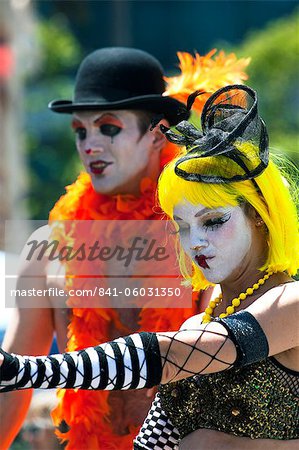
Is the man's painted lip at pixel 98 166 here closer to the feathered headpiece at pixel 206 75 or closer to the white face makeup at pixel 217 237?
the feathered headpiece at pixel 206 75

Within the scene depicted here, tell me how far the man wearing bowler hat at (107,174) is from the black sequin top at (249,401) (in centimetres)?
94

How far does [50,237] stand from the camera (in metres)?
3.35

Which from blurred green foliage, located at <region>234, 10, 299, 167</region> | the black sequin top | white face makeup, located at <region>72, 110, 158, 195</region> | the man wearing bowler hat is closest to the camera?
the black sequin top

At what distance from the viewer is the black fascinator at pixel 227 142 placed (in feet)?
7.06

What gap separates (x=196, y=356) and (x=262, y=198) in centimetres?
40

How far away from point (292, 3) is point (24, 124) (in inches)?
206

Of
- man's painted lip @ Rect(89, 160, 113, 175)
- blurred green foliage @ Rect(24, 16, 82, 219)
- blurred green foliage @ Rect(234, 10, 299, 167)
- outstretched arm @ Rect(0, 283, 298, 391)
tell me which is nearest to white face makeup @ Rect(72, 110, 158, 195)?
Answer: man's painted lip @ Rect(89, 160, 113, 175)

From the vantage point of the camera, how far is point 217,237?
7.18ft

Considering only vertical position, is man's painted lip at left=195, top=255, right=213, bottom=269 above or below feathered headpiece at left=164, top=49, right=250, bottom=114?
above

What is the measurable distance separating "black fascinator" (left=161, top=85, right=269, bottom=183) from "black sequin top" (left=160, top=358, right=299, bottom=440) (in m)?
0.43

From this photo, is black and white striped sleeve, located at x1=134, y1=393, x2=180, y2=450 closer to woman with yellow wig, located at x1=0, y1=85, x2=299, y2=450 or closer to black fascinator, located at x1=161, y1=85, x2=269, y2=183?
woman with yellow wig, located at x1=0, y1=85, x2=299, y2=450

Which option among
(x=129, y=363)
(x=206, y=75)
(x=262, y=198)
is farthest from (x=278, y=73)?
(x=129, y=363)

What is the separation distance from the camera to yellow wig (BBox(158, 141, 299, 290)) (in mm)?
2164

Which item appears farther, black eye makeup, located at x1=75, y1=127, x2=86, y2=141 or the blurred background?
the blurred background
